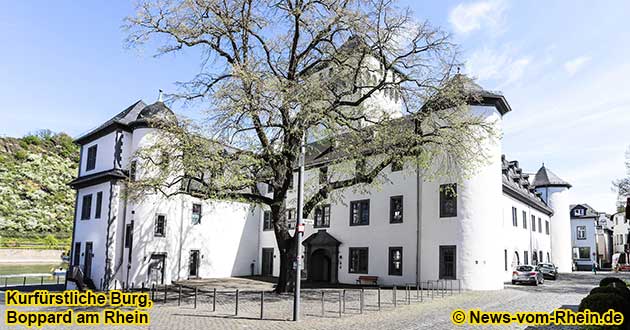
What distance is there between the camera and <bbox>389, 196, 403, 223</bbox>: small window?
29.0m

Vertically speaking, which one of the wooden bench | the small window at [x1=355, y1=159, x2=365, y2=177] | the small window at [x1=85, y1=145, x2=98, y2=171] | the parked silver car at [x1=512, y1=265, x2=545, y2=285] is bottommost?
the wooden bench

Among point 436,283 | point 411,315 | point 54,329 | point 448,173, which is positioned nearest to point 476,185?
point 448,173

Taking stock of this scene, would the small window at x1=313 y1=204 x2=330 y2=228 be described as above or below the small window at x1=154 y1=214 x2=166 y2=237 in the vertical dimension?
above

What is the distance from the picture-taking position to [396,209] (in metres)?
29.3

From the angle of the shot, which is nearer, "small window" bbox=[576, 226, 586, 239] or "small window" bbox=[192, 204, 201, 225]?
"small window" bbox=[192, 204, 201, 225]

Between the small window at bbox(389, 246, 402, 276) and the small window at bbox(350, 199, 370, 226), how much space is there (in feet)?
9.14

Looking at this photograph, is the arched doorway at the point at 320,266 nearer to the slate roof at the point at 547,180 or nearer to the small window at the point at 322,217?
the small window at the point at 322,217

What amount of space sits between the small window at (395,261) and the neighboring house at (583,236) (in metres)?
47.6

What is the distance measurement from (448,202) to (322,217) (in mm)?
10332

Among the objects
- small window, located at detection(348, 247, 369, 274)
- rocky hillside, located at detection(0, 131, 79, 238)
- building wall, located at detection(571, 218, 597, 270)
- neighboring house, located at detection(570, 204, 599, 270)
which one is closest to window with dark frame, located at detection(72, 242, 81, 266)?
small window, located at detection(348, 247, 369, 274)

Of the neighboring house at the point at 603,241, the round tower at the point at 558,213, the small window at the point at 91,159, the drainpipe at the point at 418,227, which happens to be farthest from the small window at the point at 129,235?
the neighboring house at the point at 603,241

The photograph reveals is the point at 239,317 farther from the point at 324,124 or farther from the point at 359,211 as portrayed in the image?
the point at 359,211

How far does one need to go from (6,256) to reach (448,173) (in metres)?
55.4

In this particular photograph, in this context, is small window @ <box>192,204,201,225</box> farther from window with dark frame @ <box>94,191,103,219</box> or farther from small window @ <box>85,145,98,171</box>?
small window @ <box>85,145,98,171</box>
